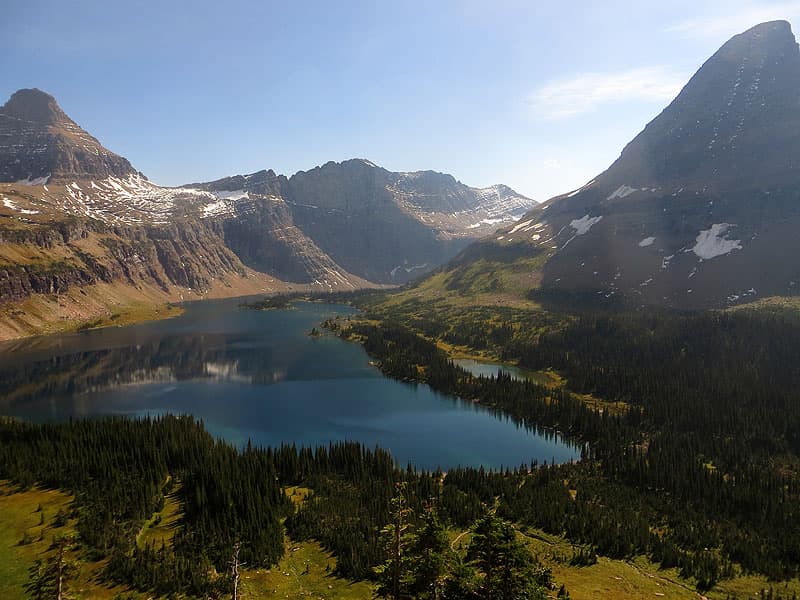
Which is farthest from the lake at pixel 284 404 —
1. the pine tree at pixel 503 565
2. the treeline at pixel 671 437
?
the pine tree at pixel 503 565

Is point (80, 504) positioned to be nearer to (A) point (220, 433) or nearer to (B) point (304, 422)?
(A) point (220, 433)

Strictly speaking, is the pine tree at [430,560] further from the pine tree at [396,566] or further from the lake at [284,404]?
the lake at [284,404]

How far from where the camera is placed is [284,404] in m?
142

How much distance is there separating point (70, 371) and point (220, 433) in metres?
96.6

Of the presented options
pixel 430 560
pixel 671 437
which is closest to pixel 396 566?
pixel 430 560

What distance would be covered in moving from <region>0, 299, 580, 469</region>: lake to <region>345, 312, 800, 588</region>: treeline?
11.5 metres

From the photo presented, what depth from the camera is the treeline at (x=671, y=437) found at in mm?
68125

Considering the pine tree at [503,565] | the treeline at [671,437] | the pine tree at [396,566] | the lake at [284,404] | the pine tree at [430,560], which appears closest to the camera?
the pine tree at [396,566]

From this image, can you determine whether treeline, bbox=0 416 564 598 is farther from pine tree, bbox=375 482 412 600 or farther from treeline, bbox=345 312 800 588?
pine tree, bbox=375 482 412 600

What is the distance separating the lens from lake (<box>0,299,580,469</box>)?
11138 cm

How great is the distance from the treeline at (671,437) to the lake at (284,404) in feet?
37.8

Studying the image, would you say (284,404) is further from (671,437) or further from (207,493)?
(671,437)

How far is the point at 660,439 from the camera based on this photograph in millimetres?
108688

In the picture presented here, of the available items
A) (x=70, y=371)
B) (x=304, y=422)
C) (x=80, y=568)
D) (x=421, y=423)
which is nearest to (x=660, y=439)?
(x=421, y=423)
